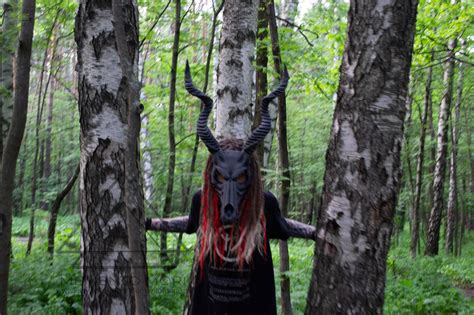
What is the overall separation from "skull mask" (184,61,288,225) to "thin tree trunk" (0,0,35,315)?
208 cm

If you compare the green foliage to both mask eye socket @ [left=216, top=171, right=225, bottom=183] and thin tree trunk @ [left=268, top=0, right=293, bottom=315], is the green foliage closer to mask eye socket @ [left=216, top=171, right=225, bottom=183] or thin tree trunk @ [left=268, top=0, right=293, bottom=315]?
thin tree trunk @ [left=268, top=0, right=293, bottom=315]

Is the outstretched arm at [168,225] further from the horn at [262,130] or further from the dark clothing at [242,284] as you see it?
the horn at [262,130]

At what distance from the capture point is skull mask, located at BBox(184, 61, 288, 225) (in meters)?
2.40

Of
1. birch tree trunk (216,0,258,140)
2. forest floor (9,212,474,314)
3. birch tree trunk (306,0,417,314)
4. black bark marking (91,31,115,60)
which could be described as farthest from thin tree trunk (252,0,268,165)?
birch tree trunk (306,0,417,314)

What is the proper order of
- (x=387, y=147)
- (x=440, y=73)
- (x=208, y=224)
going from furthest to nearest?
(x=440, y=73) → (x=208, y=224) → (x=387, y=147)

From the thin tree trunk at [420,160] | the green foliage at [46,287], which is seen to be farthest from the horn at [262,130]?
the thin tree trunk at [420,160]

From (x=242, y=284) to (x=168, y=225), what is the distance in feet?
2.25

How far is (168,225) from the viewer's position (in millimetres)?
2961

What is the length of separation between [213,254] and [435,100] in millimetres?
17852

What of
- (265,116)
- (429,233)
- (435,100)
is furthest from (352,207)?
(435,100)

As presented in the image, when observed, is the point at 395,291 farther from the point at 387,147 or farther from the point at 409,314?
the point at 387,147

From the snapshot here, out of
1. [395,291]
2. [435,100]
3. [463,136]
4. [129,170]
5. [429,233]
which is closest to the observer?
[129,170]

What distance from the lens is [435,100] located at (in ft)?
58.9

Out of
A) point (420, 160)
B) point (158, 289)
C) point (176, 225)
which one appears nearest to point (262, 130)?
point (176, 225)
